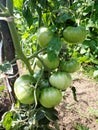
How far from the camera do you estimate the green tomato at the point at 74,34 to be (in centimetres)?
93

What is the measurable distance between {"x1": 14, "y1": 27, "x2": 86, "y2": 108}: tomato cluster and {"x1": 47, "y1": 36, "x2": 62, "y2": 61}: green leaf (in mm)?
18

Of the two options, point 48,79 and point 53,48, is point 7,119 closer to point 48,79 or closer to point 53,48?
point 48,79

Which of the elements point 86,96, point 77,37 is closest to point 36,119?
point 77,37

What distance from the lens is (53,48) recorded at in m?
0.91

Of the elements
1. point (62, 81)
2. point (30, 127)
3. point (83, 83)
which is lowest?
point (83, 83)

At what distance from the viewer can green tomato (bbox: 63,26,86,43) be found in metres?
0.93

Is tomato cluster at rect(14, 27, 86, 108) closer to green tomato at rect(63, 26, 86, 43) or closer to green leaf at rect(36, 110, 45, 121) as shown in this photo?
green tomato at rect(63, 26, 86, 43)

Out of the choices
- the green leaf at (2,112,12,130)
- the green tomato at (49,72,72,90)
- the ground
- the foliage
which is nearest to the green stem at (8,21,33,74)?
the foliage

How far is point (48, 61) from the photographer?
38.4 inches

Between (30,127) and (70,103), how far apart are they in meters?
1.39

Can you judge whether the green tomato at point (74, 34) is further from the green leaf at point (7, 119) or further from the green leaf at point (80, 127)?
the green leaf at point (80, 127)

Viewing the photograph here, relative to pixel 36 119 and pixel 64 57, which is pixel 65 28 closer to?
pixel 64 57

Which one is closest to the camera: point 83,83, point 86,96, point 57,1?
point 57,1

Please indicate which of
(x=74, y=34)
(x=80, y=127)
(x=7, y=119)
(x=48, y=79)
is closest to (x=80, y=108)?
(x=80, y=127)
